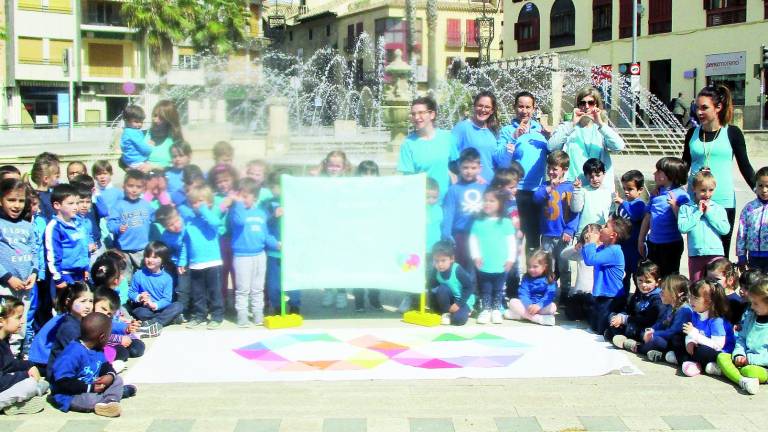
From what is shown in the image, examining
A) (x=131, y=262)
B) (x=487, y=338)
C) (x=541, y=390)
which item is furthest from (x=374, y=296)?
(x=541, y=390)

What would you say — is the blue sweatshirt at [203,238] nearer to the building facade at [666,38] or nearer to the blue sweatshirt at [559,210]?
the blue sweatshirt at [559,210]

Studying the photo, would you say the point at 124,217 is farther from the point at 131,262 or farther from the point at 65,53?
the point at 65,53

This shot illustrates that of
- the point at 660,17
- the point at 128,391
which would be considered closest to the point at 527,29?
the point at 660,17

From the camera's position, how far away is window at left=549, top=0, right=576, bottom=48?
150 feet

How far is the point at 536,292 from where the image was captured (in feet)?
24.9

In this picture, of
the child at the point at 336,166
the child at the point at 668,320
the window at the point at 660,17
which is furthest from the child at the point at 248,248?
the window at the point at 660,17

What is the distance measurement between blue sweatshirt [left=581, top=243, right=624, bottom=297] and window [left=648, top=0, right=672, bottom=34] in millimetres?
35035

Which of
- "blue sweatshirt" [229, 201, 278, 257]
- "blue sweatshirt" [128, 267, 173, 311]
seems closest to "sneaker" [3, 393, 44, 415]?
"blue sweatshirt" [128, 267, 173, 311]

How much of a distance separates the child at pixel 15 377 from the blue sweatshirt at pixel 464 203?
12.3 feet

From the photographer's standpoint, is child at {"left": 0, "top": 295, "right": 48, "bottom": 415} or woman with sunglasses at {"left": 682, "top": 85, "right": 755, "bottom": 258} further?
woman with sunglasses at {"left": 682, "top": 85, "right": 755, "bottom": 258}

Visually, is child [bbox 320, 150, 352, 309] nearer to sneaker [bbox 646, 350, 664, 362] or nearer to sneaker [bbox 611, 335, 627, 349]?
sneaker [bbox 611, 335, 627, 349]

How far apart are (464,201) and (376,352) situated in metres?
1.82

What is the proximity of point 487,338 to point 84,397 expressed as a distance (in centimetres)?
318

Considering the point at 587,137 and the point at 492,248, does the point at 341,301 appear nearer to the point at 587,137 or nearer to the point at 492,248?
the point at 492,248
